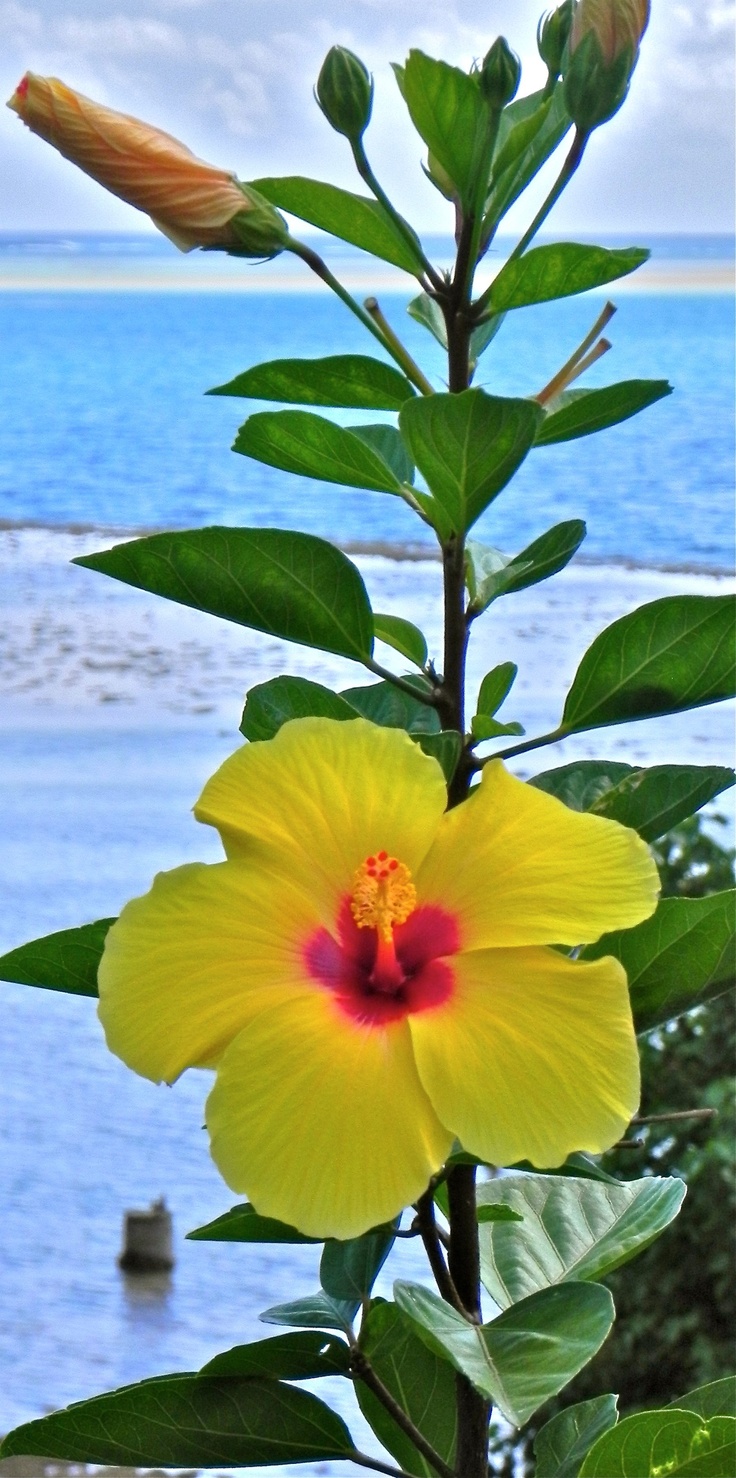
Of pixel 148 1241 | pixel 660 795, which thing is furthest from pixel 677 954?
pixel 148 1241

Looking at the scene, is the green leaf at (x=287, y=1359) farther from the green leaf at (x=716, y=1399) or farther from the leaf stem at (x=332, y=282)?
the leaf stem at (x=332, y=282)

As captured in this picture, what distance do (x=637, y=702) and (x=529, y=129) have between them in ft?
0.49

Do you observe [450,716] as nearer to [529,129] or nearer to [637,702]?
[637,702]

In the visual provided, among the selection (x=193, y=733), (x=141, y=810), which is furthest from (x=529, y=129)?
(x=193, y=733)

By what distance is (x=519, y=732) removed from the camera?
35 centimetres

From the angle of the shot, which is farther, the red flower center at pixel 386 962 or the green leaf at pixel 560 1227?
the green leaf at pixel 560 1227

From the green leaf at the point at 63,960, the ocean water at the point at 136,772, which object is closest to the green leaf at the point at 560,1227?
the green leaf at the point at 63,960

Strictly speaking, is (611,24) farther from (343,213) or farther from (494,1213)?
(494,1213)

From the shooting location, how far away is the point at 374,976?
31cm

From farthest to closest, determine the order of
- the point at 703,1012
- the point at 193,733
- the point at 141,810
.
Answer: the point at 193,733 → the point at 141,810 → the point at 703,1012

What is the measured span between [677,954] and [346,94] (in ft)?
0.78

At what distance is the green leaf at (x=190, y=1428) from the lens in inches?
14.6

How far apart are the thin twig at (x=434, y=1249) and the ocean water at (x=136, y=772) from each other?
0.39m

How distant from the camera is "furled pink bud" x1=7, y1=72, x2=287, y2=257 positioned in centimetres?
32
